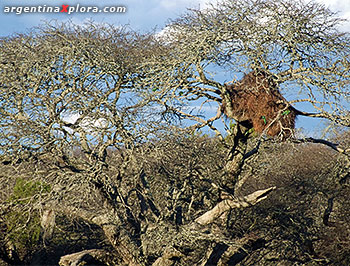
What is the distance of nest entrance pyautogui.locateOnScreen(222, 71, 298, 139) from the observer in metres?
7.21

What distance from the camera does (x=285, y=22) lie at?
7.48 metres

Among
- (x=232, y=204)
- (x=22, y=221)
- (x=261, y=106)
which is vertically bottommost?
(x=232, y=204)

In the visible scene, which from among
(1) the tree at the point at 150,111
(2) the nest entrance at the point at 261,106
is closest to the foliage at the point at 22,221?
(1) the tree at the point at 150,111

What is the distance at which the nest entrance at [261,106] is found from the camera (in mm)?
7207

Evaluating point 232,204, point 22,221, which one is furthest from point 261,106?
point 22,221

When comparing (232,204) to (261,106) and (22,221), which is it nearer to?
(261,106)

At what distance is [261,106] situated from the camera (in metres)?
7.24

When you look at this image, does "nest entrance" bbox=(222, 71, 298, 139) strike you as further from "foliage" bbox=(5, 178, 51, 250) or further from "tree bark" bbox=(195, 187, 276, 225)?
"foliage" bbox=(5, 178, 51, 250)

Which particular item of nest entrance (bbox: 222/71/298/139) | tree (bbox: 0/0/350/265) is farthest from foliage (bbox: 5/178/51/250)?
nest entrance (bbox: 222/71/298/139)

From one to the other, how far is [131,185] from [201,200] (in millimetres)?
1596

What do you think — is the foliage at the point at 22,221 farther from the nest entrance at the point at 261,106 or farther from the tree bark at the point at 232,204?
the nest entrance at the point at 261,106

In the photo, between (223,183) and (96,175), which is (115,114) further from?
(223,183)

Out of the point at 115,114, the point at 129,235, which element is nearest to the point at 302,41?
the point at 115,114

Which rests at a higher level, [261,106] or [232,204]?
[261,106]
